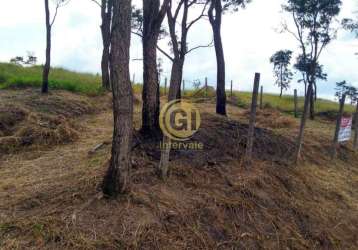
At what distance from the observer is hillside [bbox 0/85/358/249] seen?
3057 millimetres

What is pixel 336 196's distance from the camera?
17.3ft

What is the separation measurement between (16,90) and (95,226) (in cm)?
792

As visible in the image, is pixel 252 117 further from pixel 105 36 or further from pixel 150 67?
pixel 105 36

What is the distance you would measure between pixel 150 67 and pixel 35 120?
287cm

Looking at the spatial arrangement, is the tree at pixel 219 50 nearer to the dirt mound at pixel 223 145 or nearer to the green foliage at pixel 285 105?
the dirt mound at pixel 223 145

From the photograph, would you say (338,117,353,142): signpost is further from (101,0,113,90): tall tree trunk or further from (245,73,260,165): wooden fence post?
(101,0,113,90): tall tree trunk

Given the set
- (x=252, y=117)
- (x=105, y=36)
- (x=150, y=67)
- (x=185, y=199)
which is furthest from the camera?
(x=105, y=36)

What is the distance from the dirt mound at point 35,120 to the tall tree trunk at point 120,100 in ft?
8.95

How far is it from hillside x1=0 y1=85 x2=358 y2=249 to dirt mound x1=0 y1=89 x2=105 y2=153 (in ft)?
0.46

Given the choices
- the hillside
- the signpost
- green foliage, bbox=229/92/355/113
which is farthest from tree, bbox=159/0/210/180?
green foliage, bbox=229/92/355/113

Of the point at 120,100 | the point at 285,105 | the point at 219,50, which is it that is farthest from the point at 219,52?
the point at 285,105

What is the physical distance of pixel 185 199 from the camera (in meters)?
3.80

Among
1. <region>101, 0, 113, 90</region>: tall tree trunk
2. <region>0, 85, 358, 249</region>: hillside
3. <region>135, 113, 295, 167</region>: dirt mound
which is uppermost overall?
<region>101, 0, 113, 90</region>: tall tree trunk

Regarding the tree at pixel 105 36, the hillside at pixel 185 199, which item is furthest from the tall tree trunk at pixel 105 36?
the hillside at pixel 185 199
